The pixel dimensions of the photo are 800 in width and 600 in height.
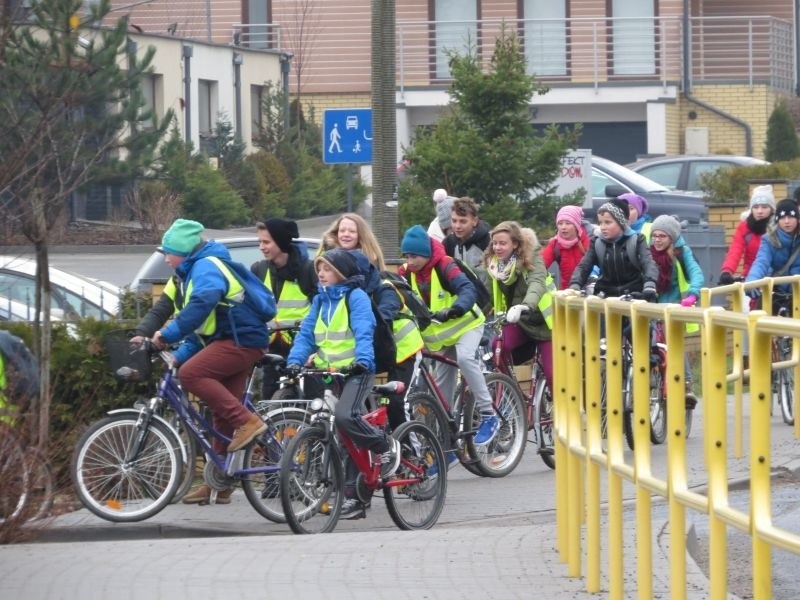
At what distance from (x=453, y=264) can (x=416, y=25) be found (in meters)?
33.4

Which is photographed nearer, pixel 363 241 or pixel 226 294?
pixel 226 294

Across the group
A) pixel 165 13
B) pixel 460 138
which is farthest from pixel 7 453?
pixel 165 13

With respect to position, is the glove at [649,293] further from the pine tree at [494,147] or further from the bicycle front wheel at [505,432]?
the pine tree at [494,147]

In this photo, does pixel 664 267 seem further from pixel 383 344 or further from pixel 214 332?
pixel 214 332

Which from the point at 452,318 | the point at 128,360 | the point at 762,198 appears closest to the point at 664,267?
the point at 762,198

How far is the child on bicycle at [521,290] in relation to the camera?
11.2m

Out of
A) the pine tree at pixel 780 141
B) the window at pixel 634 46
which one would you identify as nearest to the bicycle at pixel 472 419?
the pine tree at pixel 780 141

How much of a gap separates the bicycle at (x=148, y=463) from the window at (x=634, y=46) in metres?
34.9

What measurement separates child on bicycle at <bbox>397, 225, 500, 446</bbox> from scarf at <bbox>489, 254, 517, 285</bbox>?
54 centimetres

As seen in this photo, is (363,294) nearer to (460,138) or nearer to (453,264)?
(453,264)

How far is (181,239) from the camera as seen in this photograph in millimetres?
9234

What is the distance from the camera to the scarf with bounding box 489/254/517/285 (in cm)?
1130

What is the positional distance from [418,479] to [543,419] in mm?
2120

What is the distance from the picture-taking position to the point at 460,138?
18094mm
